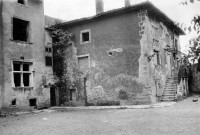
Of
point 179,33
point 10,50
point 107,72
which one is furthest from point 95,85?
point 179,33

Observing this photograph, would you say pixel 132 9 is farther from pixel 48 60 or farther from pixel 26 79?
pixel 26 79

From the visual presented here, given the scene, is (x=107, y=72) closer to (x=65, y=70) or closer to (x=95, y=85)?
(x=95, y=85)

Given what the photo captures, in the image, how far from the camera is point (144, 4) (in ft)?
53.3

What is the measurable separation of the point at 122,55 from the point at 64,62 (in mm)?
5289

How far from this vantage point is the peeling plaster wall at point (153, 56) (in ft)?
54.1

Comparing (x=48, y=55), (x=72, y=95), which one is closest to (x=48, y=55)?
(x=48, y=55)

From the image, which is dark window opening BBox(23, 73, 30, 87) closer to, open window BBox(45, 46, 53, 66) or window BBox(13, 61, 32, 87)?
window BBox(13, 61, 32, 87)

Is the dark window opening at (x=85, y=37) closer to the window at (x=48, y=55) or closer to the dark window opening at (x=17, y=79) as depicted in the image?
the window at (x=48, y=55)

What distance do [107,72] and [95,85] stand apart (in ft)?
4.78

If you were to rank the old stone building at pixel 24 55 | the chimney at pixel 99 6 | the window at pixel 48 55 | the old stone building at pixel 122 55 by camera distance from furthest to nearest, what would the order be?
the chimney at pixel 99 6 → the window at pixel 48 55 → the old stone building at pixel 122 55 → the old stone building at pixel 24 55

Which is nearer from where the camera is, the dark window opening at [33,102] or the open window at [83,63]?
the dark window opening at [33,102]

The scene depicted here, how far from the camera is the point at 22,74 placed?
16188 millimetres

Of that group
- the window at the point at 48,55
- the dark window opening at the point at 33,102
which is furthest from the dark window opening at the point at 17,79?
the window at the point at 48,55

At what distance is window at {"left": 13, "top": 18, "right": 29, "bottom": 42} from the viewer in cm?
1675
